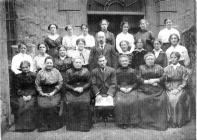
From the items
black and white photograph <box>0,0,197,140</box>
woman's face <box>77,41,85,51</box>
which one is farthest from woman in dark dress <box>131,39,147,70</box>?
woman's face <box>77,41,85,51</box>

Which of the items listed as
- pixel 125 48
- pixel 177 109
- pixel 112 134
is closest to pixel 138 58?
pixel 125 48

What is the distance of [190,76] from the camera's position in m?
4.92

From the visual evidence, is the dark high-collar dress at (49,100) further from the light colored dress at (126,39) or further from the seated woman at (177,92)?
the seated woman at (177,92)

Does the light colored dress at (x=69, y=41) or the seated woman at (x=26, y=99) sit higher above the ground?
the light colored dress at (x=69, y=41)

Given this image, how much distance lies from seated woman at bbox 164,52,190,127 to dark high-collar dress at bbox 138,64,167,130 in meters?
0.12

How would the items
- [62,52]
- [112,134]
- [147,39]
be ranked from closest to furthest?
[112,134]
[62,52]
[147,39]

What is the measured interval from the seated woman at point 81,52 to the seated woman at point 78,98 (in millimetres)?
446

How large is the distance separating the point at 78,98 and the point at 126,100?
0.72 metres

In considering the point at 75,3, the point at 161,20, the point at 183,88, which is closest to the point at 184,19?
the point at 161,20

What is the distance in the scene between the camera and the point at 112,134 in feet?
14.0

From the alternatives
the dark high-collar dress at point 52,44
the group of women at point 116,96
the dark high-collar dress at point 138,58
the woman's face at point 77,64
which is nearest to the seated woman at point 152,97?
the group of women at point 116,96

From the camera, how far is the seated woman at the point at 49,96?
445cm

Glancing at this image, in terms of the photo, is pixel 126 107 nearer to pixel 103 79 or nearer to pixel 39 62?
pixel 103 79

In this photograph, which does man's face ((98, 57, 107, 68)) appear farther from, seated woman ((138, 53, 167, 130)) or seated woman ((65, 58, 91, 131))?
seated woman ((138, 53, 167, 130))
